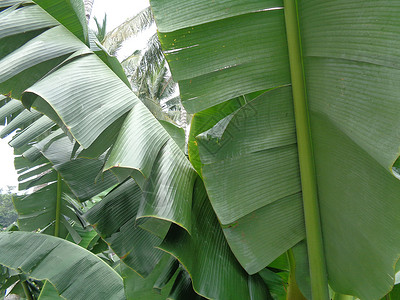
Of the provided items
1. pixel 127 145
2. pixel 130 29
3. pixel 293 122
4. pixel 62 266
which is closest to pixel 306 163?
pixel 293 122

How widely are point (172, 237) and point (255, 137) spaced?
402 mm

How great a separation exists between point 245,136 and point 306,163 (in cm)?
22

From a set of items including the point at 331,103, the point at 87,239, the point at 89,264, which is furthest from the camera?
the point at 87,239

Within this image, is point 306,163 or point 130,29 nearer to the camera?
point 306,163

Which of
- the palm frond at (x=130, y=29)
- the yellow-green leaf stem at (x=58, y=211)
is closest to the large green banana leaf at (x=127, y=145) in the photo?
the yellow-green leaf stem at (x=58, y=211)

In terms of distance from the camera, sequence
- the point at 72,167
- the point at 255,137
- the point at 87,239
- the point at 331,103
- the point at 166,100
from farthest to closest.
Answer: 1. the point at 166,100
2. the point at 87,239
3. the point at 72,167
4. the point at 255,137
5. the point at 331,103

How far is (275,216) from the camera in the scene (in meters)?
1.19

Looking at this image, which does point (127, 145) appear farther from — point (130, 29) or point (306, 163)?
point (130, 29)

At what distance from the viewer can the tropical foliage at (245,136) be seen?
36.0 inches

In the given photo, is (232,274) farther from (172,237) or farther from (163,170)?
(163,170)

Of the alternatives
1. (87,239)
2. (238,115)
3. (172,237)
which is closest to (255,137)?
(238,115)

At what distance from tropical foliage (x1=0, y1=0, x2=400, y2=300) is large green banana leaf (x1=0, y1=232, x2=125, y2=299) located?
47 cm

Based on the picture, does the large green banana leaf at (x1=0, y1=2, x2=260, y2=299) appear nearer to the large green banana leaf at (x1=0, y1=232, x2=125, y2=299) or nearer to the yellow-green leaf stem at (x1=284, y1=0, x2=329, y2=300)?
the yellow-green leaf stem at (x1=284, y1=0, x2=329, y2=300)

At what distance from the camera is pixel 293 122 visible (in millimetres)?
1140
